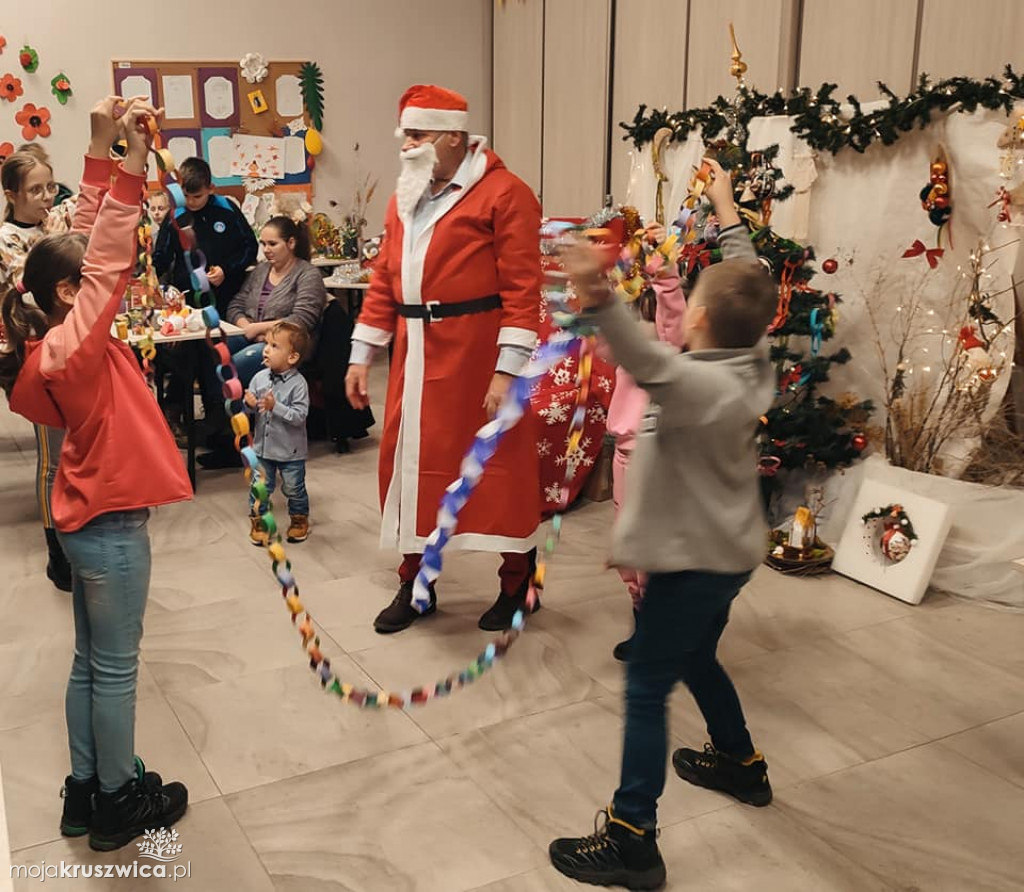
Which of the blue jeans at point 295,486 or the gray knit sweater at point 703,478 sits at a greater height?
the gray knit sweater at point 703,478

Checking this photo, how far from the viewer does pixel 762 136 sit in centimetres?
441

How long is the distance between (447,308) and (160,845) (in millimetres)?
1657

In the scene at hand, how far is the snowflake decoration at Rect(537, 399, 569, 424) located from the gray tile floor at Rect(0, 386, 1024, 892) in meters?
0.75

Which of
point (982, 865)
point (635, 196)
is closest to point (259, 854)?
point (982, 865)

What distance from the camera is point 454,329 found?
318 centimetres

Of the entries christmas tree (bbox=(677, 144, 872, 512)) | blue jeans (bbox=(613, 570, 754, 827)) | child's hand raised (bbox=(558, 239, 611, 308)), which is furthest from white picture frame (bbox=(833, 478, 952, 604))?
child's hand raised (bbox=(558, 239, 611, 308))

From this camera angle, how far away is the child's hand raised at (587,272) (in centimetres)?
169

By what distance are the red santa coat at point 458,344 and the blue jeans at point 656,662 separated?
121cm

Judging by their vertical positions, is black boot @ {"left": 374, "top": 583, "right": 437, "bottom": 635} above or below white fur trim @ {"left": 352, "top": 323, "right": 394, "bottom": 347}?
below

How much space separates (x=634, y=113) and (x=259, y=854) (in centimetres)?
514

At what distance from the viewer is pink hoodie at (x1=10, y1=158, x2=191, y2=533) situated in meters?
2.00

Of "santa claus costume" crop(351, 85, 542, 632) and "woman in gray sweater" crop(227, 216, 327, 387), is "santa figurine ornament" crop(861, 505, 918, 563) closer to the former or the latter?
"santa claus costume" crop(351, 85, 542, 632)

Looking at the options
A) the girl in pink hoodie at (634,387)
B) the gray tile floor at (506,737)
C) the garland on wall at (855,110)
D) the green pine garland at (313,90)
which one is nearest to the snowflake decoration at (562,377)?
the gray tile floor at (506,737)

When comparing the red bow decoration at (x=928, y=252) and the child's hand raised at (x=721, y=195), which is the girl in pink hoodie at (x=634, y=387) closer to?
the child's hand raised at (x=721, y=195)
